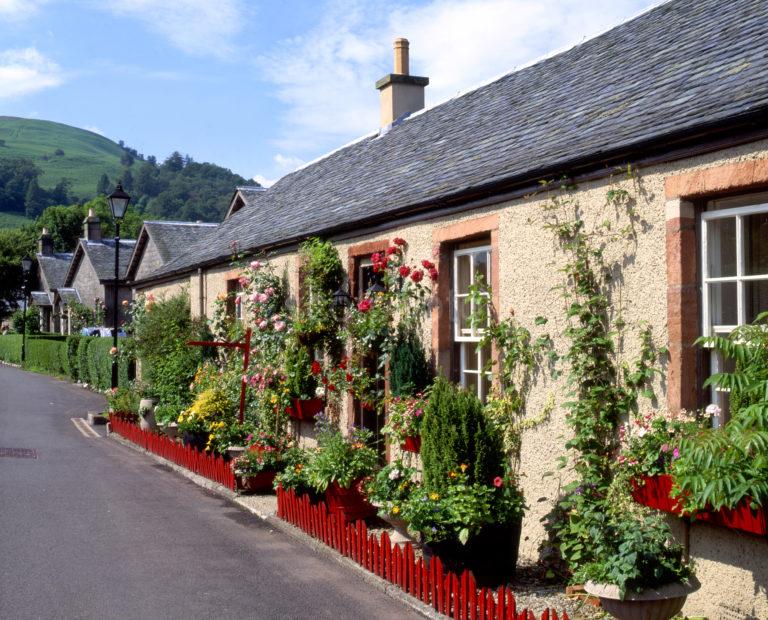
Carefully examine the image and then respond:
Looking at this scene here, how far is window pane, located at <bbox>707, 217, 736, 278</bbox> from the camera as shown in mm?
6207

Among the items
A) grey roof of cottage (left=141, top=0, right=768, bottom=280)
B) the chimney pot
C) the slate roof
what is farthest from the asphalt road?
the slate roof

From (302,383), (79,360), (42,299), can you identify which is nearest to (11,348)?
(42,299)

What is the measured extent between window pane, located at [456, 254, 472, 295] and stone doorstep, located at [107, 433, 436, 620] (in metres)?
2.91

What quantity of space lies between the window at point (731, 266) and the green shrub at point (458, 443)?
194 cm

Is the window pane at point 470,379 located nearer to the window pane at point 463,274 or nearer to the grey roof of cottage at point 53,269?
the window pane at point 463,274

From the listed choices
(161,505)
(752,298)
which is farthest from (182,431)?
(752,298)

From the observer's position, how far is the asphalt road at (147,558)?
686 cm

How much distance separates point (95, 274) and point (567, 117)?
45.2 m

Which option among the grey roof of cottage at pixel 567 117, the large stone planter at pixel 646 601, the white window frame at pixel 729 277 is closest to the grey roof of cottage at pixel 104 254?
the grey roof of cottage at pixel 567 117

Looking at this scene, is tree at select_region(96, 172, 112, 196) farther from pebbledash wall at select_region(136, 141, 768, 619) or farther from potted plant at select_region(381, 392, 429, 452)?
pebbledash wall at select_region(136, 141, 768, 619)

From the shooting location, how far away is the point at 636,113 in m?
7.53

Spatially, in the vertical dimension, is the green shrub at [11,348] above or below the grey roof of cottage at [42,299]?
below

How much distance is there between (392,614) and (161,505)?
5009 mm

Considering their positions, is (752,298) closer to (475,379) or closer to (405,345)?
(475,379)
